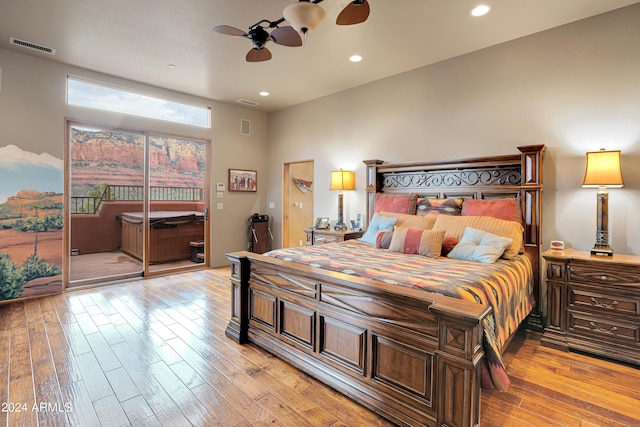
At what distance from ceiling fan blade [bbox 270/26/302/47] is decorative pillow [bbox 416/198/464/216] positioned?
2.40m

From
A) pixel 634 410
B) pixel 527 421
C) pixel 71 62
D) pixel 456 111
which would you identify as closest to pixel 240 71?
pixel 71 62

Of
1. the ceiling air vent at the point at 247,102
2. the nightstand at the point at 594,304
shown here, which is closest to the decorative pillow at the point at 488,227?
the nightstand at the point at 594,304

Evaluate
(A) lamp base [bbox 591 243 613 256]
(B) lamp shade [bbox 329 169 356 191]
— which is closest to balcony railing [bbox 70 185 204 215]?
(B) lamp shade [bbox 329 169 356 191]

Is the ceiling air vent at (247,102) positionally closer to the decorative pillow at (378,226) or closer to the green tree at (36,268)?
the decorative pillow at (378,226)

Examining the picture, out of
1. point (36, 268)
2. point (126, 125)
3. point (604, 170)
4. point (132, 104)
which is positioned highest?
point (132, 104)

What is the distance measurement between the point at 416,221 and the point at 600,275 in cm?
166

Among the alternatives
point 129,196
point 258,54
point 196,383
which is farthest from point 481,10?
point 129,196

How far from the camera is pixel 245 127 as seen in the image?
6.30 metres

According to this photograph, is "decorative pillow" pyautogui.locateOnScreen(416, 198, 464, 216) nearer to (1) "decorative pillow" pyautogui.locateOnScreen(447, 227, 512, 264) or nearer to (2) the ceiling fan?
(1) "decorative pillow" pyautogui.locateOnScreen(447, 227, 512, 264)

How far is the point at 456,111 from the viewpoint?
3893 mm

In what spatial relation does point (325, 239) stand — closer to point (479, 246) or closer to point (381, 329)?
point (479, 246)

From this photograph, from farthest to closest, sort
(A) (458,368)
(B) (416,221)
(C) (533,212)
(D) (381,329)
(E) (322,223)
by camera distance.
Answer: (E) (322,223) < (B) (416,221) < (C) (533,212) < (D) (381,329) < (A) (458,368)

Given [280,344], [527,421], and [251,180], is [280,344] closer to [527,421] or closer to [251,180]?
[527,421]

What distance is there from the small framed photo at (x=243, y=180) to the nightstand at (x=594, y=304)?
5.15m
